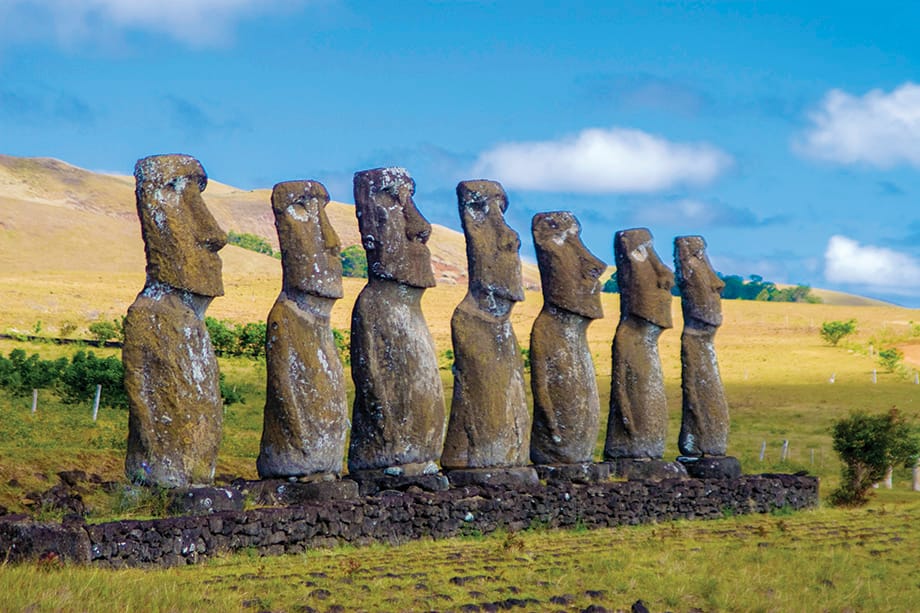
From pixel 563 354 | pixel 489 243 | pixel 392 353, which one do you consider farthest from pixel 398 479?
pixel 563 354

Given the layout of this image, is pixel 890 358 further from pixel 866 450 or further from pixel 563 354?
pixel 563 354

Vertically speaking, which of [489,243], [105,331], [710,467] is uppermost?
[489,243]

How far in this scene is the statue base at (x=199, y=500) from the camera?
13359mm

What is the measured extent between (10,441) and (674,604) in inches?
457

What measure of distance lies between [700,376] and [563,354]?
11.6ft

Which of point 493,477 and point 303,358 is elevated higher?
point 303,358

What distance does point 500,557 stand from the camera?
46.3 ft

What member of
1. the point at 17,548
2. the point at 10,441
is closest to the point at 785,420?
the point at 10,441

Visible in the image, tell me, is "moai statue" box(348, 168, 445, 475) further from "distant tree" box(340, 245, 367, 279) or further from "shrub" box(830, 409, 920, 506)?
"distant tree" box(340, 245, 367, 279)

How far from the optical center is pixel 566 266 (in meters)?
19.6

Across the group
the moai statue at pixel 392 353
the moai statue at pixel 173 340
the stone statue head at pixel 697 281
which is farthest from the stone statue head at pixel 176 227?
the stone statue head at pixel 697 281

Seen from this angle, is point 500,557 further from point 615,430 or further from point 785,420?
point 785,420

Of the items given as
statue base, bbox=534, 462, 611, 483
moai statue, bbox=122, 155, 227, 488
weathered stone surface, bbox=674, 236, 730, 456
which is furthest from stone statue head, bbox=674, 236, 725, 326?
moai statue, bbox=122, 155, 227, 488

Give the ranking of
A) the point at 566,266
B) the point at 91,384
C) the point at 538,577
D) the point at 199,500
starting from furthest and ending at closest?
1. the point at 91,384
2. the point at 566,266
3. the point at 199,500
4. the point at 538,577
